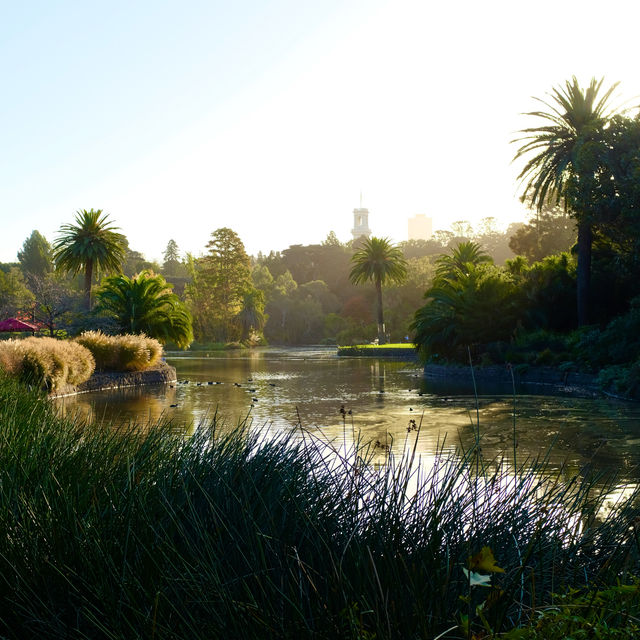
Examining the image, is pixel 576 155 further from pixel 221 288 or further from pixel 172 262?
pixel 172 262

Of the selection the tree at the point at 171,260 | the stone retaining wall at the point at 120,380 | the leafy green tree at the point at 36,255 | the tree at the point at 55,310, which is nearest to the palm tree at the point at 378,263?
the tree at the point at 55,310

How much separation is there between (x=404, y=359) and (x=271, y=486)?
37.4m

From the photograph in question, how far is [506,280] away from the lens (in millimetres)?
29391

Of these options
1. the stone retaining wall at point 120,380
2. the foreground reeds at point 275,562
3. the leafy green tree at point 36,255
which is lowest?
the stone retaining wall at point 120,380

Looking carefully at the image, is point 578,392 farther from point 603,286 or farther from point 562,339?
point 603,286

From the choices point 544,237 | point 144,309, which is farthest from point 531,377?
point 544,237

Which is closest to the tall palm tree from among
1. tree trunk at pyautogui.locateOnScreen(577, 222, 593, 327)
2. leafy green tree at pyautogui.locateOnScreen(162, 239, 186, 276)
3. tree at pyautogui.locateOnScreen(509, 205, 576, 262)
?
tree trunk at pyautogui.locateOnScreen(577, 222, 593, 327)

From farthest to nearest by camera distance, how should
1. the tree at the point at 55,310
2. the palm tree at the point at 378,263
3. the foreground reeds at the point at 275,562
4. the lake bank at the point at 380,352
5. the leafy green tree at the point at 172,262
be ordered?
the leafy green tree at the point at 172,262 → the palm tree at the point at 378,263 → the lake bank at the point at 380,352 → the tree at the point at 55,310 → the foreground reeds at the point at 275,562

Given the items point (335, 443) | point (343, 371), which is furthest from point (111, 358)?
point (335, 443)

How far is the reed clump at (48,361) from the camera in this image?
1738 centimetres

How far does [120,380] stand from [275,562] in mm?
21224

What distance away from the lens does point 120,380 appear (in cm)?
2353

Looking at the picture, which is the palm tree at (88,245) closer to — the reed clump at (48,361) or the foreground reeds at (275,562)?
the reed clump at (48,361)

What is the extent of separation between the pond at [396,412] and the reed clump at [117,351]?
1.64 metres
